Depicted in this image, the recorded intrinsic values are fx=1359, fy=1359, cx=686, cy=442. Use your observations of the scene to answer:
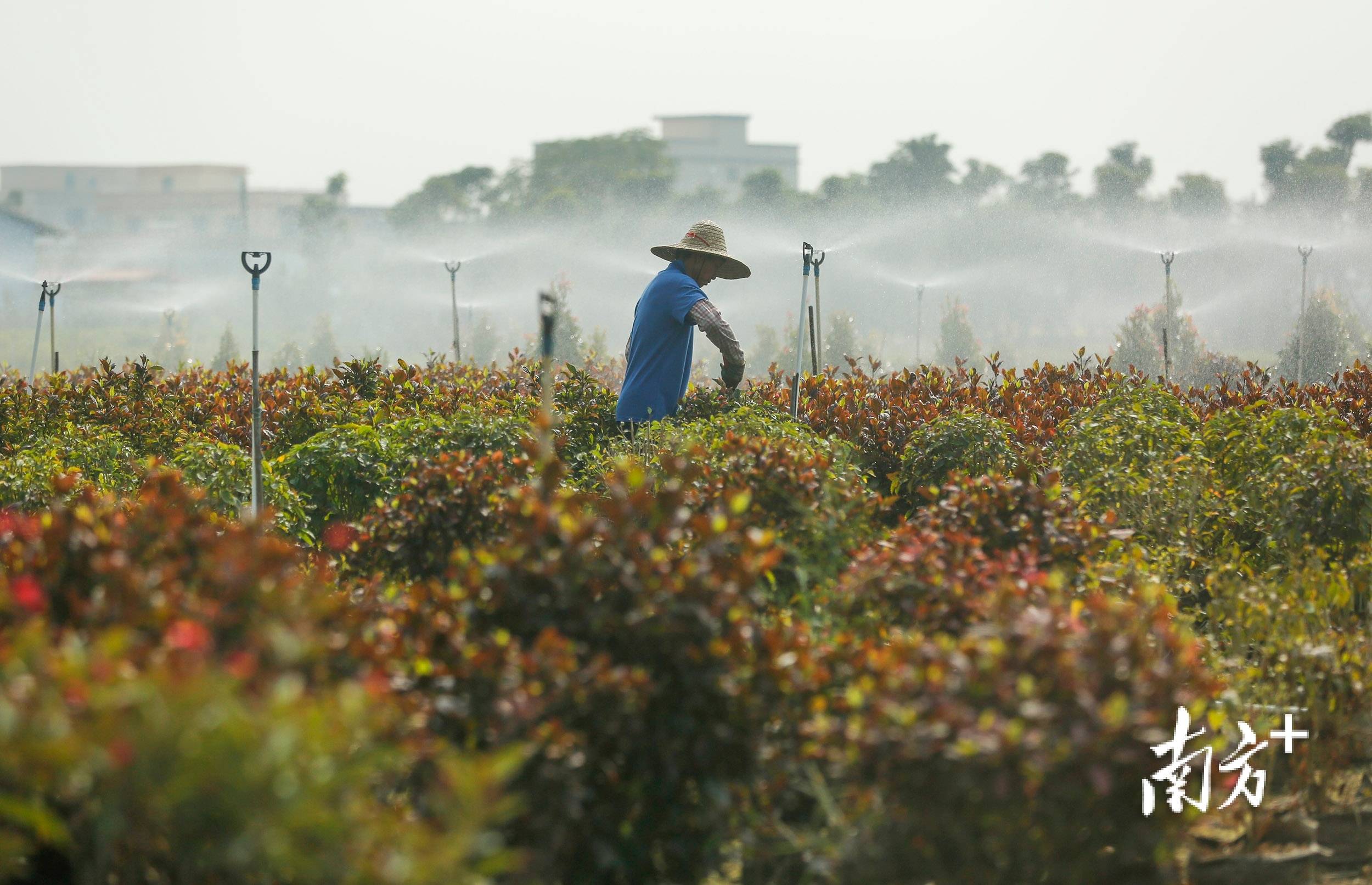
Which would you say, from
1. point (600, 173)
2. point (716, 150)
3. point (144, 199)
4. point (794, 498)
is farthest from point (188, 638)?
point (716, 150)

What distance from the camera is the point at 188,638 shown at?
199 centimetres

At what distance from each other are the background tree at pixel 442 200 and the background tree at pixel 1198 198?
29890mm

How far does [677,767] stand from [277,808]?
0.98 metres

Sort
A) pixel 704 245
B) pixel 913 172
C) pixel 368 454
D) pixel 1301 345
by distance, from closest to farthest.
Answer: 1. pixel 368 454
2. pixel 704 245
3. pixel 1301 345
4. pixel 913 172

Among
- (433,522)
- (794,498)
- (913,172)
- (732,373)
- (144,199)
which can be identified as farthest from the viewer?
(144,199)

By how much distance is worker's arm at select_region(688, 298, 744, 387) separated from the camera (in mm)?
6305

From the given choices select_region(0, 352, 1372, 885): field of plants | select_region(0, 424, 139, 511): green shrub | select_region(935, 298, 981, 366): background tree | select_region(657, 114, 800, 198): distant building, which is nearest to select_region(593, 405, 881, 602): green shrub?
select_region(0, 352, 1372, 885): field of plants

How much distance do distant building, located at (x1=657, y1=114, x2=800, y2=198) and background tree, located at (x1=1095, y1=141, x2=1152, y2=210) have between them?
5383 centimetres

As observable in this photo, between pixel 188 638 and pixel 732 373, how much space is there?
4704 millimetres

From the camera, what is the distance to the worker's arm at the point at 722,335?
248 inches

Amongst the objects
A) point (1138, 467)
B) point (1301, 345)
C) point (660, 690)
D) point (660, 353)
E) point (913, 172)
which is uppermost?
point (913, 172)

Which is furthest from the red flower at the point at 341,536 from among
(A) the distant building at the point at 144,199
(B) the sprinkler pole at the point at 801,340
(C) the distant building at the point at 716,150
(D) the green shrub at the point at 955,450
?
(C) the distant building at the point at 716,150

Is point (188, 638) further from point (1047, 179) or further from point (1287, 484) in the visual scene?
point (1047, 179)

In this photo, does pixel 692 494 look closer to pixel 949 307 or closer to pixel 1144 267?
pixel 949 307
